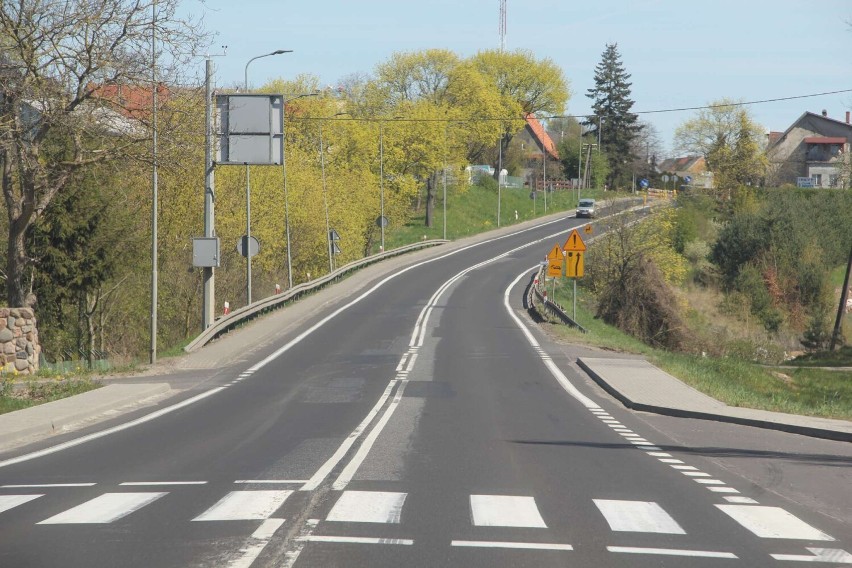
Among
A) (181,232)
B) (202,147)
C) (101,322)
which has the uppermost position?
(202,147)

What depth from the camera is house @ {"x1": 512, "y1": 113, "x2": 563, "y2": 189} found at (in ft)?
476

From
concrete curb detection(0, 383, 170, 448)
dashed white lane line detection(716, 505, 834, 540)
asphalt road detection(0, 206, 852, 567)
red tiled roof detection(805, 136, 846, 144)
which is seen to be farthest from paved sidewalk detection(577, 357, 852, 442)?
red tiled roof detection(805, 136, 846, 144)

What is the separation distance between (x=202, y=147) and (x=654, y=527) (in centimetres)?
2425

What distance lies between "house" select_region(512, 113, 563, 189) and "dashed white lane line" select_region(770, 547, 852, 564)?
127 m

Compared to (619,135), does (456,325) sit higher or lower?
lower

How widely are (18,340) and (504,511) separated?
67.6ft

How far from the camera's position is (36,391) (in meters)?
19.9

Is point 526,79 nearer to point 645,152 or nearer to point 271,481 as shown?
point 645,152

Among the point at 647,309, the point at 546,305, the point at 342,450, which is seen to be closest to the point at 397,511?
the point at 342,450

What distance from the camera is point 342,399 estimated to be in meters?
20.5

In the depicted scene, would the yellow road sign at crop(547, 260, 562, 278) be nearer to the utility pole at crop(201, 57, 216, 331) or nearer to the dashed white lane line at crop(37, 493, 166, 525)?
the utility pole at crop(201, 57, 216, 331)

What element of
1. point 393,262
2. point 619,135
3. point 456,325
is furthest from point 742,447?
point 619,135

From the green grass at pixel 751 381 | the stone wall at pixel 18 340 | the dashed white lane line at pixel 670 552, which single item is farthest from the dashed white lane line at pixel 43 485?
the stone wall at pixel 18 340

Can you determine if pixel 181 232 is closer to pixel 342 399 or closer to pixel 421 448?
pixel 342 399
